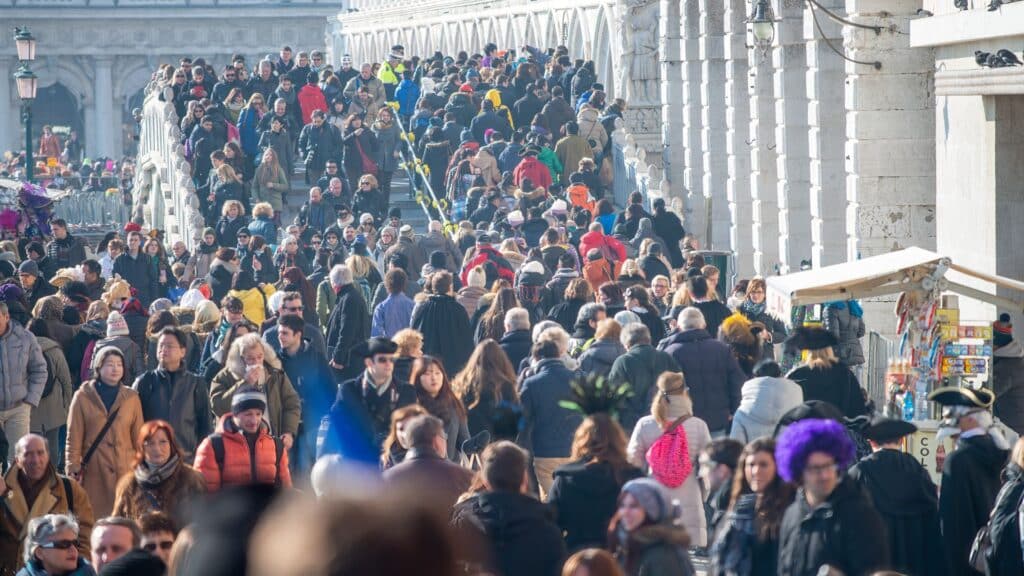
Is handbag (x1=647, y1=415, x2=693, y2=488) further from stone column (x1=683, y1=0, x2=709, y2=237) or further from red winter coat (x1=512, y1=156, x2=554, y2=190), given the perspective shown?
stone column (x1=683, y1=0, x2=709, y2=237)

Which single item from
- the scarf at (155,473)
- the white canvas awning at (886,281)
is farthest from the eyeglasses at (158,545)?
the white canvas awning at (886,281)

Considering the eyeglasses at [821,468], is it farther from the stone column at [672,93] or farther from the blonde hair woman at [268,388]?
the stone column at [672,93]

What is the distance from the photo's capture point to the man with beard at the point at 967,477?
9359 millimetres

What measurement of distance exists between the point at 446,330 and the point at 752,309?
2944 millimetres

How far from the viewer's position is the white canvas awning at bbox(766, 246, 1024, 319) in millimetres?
12461

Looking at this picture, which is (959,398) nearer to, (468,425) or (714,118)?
(468,425)

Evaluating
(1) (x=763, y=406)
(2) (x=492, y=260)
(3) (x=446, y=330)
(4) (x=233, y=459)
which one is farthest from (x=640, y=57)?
(4) (x=233, y=459)

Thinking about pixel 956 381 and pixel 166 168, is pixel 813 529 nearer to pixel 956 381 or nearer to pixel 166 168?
pixel 956 381

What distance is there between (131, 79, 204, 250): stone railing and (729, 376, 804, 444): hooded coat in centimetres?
2090

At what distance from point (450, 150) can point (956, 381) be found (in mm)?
17641

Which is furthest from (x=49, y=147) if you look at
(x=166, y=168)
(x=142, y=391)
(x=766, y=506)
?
(x=766, y=506)

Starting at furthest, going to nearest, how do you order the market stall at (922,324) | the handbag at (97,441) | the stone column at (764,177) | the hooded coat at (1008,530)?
the stone column at (764,177)
the market stall at (922,324)
the handbag at (97,441)
the hooded coat at (1008,530)

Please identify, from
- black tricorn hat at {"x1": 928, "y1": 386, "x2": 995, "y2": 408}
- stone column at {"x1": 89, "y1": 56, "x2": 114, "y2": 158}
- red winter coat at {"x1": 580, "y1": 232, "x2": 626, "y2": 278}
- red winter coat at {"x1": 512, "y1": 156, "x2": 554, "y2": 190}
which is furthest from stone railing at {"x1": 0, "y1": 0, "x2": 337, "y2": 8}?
black tricorn hat at {"x1": 928, "y1": 386, "x2": 995, "y2": 408}

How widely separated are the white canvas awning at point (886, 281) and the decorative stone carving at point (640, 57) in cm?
2400
